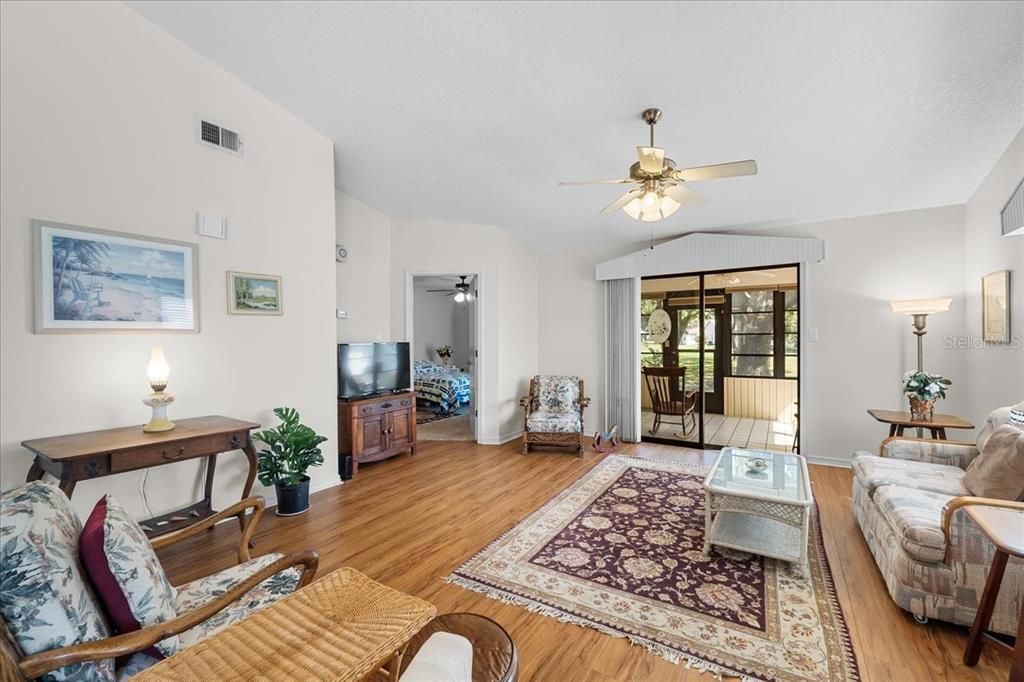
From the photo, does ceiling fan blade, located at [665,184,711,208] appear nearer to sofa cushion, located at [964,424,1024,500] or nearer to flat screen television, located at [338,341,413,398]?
sofa cushion, located at [964,424,1024,500]

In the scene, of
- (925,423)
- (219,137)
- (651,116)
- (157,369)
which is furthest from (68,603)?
(925,423)

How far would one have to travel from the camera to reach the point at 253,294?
3.20 metres

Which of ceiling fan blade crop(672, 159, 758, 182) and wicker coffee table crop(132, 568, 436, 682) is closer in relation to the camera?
wicker coffee table crop(132, 568, 436, 682)

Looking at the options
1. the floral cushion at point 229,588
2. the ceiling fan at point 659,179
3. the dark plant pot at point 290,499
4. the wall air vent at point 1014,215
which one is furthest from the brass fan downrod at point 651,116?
the dark plant pot at point 290,499

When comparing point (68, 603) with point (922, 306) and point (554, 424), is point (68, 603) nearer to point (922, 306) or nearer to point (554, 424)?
point (554, 424)

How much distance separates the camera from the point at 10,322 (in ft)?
7.07

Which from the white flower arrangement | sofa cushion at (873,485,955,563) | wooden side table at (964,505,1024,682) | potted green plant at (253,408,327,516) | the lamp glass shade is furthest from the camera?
the white flower arrangement

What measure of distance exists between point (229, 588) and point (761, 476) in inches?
116

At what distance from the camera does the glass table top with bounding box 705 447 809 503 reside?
251cm

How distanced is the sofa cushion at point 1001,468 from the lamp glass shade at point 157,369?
456cm

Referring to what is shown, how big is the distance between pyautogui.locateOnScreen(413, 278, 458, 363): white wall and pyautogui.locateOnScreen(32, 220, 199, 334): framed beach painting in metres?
7.13

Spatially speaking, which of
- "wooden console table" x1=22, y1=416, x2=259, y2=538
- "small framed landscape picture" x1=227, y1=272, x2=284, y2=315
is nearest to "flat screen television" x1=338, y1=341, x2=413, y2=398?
"small framed landscape picture" x1=227, y1=272, x2=284, y2=315

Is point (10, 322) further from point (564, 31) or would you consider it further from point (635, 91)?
point (635, 91)

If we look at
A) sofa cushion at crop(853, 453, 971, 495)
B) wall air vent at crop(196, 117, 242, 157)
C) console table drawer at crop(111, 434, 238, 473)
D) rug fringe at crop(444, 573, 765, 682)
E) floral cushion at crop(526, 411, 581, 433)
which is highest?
wall air vent at crop(196, 117, 242, 157)
